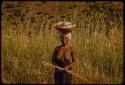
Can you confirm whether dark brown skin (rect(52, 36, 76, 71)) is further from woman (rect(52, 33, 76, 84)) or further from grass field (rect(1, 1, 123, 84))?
grass field (rect(1, 1, 123, 84))

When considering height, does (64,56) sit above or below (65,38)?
below

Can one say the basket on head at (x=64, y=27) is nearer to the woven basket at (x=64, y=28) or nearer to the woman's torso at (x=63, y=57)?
the woven basket at (x=64, y=28)

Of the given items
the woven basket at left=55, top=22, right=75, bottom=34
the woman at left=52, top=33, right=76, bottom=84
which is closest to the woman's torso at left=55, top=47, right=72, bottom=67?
the woman at left=52, top=33, right=76, bottom=84

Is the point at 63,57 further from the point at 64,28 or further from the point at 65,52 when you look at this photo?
the point at 64,28

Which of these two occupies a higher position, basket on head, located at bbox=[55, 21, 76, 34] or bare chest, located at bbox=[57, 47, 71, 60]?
basket on head, located at bbox=[55, 21, 76, 34]

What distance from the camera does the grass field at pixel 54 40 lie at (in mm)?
4875

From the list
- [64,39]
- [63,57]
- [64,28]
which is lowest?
[63,57]

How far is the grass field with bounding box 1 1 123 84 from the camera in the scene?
488 centimetres

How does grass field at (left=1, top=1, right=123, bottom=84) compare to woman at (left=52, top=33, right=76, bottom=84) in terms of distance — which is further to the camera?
grass field at (left=1, top=1, right=123, bottom=84)

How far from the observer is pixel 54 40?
16.6 ft

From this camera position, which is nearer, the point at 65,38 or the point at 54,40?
the point at 65,38

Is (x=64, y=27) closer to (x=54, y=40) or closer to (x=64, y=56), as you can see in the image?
(x=64, y=56)

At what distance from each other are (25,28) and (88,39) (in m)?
0.81

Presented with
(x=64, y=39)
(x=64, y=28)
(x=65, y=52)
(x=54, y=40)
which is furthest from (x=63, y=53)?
(x=54, y=40)
